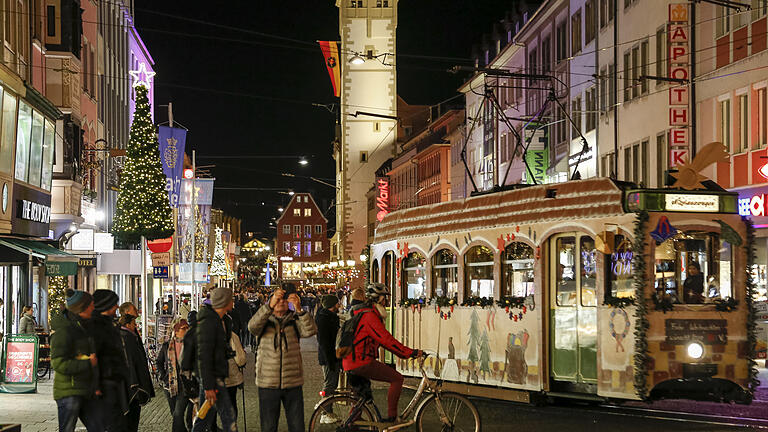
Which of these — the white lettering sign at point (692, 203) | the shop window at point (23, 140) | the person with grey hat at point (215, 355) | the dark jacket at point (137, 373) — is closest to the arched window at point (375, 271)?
the shop window at point (23, 140)

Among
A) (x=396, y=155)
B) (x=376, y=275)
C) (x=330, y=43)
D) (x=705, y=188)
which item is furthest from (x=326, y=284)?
(x=705, y=188)

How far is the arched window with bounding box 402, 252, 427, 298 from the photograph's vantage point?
19.2 m

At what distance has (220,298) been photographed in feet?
34.4

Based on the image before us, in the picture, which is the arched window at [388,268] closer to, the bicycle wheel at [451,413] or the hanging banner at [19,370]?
the hanging banner at [19,370]

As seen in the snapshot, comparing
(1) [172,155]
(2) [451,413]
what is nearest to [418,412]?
(2) [451,413]

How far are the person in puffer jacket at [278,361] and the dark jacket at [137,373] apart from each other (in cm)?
A: 141

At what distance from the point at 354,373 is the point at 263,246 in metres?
188

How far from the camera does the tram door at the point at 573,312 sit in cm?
1492

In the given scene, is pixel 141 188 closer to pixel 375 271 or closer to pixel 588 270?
pixel 375 271

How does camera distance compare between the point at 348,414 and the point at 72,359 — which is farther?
the point at 348,414

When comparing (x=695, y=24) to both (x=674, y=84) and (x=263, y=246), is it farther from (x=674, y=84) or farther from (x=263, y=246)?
(x=263, y=246)

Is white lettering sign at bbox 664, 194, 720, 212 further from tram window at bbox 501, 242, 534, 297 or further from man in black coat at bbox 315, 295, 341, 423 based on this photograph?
man in black coat at bbox 315, 295, 341, 423

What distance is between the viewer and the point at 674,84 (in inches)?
1230

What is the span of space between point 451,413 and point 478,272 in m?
5.67
